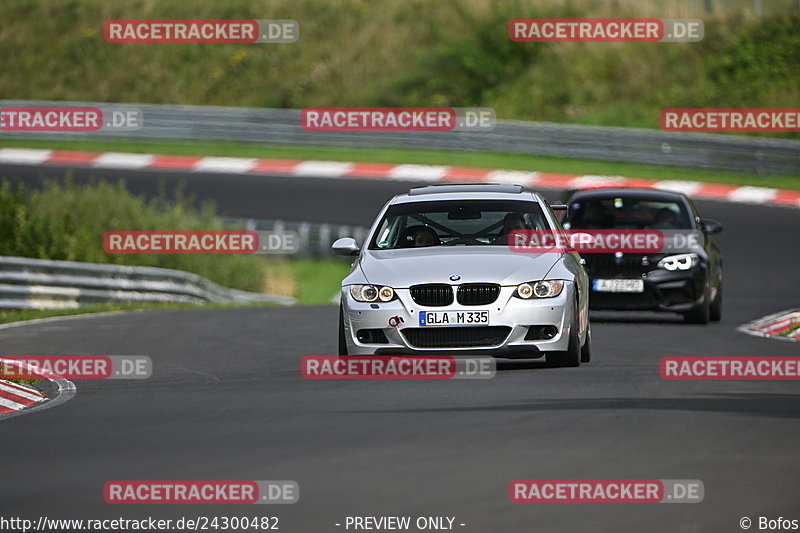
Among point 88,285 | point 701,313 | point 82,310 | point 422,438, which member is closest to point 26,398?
point 422,438

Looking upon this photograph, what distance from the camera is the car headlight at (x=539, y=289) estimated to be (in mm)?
12391

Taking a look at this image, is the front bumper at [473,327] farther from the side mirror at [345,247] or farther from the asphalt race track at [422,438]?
the side mirror at [345,247]

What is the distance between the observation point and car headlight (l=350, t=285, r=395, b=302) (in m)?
12.4

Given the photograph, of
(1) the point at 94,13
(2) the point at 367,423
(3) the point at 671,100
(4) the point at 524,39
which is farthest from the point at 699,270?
(1) the point at 94,13

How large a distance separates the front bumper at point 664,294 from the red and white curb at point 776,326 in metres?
0.65

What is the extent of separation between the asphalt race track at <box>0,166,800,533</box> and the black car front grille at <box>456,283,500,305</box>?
611mm

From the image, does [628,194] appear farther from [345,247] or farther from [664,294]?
[345,247]

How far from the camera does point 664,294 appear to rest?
18141 millimetres

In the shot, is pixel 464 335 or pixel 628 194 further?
pixel 628 194

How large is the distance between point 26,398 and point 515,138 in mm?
25464

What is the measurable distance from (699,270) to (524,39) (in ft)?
84.1

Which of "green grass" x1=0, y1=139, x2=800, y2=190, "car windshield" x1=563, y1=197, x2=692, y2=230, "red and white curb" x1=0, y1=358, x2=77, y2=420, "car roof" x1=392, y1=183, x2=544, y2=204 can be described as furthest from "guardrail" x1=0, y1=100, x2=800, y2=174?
"red and white curb" x1=0, y1=358, x2=77, y2=420

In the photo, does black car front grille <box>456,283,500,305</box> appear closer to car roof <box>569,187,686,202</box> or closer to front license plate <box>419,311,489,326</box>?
front license plate <box>419,311,489,326</box>

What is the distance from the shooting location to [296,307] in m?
21.6
